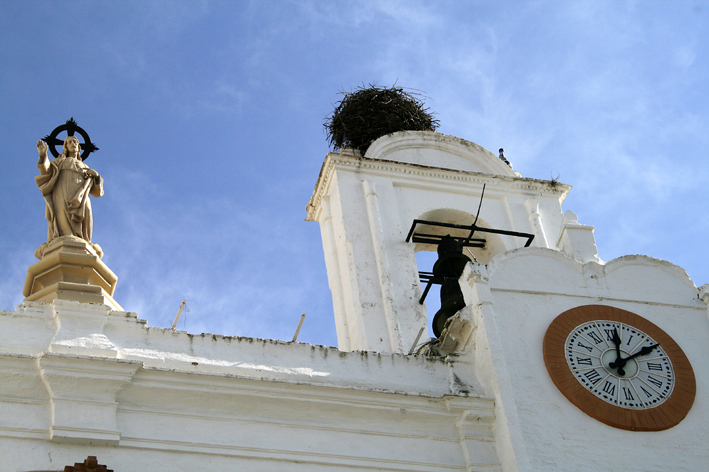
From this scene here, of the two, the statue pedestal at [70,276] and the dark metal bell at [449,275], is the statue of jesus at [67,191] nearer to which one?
the statue pedestal at [70,276]

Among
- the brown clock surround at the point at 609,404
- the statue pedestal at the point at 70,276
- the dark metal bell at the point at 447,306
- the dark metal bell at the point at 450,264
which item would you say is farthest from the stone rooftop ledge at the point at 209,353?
the dark metal bell at the point at 450,264

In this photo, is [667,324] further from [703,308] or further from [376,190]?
[376,190]

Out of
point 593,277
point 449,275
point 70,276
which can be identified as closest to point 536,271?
point 593,277

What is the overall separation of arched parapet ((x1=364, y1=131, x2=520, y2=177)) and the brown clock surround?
5.39 meters

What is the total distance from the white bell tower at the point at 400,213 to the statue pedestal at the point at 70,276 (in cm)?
351

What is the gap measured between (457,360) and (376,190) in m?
4.67

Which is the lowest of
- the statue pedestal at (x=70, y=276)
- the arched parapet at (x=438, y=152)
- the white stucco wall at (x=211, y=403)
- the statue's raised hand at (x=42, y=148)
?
the white stucco wall at (x=211, y=403)

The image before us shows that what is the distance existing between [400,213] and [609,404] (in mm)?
5262

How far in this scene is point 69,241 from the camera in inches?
382

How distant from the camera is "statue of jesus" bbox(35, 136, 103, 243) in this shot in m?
10.0

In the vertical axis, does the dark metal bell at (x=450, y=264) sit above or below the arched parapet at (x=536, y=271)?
above

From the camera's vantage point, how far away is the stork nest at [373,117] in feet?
51.9

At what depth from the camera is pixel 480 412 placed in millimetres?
Result: 9047

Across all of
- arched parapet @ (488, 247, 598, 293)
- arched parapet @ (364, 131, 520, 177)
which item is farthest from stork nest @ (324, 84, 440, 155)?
arched parapet @ (488, 247, 598, 293)
